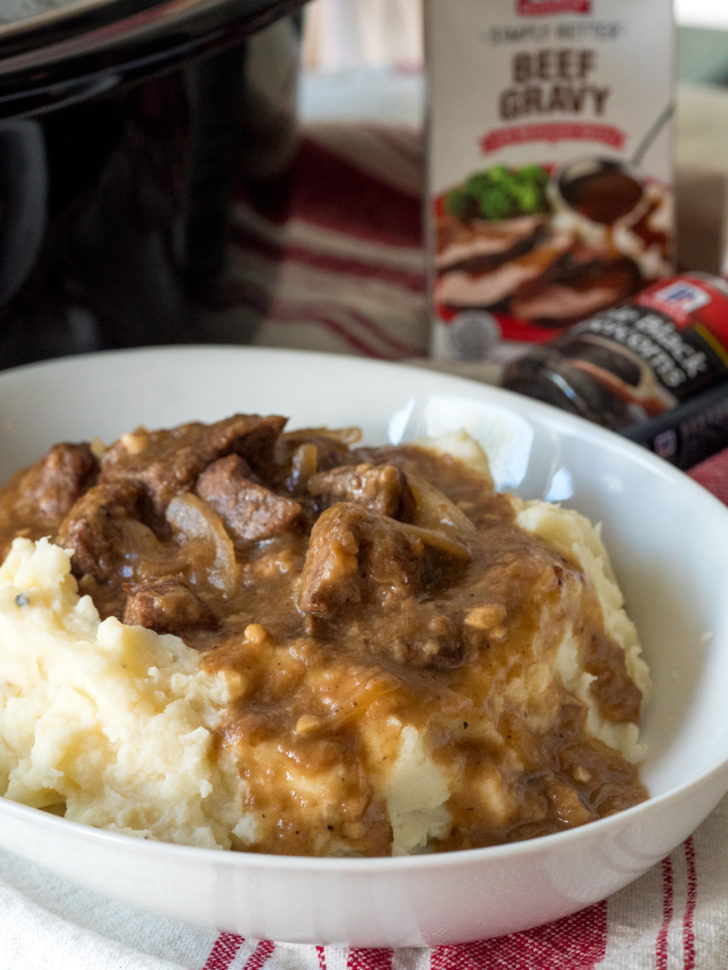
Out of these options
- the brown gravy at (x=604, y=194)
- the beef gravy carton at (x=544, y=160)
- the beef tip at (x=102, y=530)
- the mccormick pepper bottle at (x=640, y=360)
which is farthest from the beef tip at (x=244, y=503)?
the brown gravy at (x=604, y=194)

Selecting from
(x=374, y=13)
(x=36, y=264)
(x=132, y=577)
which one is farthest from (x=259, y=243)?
(x=374, y=13)

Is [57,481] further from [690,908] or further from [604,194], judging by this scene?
[604,194]

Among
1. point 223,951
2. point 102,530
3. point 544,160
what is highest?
point 102,530

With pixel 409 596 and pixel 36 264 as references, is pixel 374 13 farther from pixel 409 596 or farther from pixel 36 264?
pixel 409 596

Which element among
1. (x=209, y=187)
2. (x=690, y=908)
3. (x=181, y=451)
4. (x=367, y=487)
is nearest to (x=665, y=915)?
(x=690, y=908)

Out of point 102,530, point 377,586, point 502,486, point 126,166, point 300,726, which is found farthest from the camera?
point 126,166

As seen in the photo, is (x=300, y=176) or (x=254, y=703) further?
(x=300, y=176)

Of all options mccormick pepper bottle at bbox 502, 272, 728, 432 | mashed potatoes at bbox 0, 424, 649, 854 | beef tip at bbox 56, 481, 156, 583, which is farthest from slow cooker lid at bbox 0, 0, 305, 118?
mccormick pepper bottle at bbox 502, 272, 728, 432
